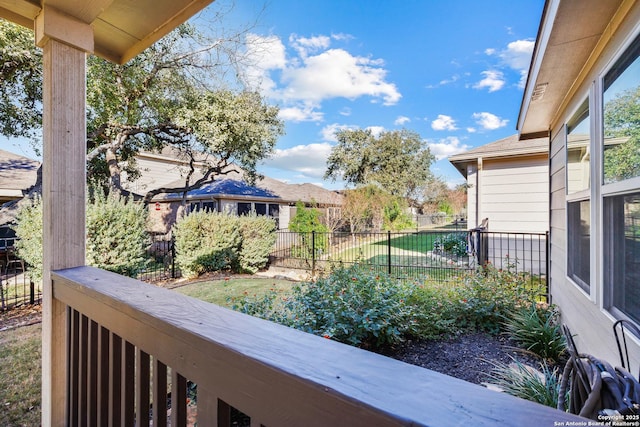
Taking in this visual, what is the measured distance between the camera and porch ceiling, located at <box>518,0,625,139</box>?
5.66 feet

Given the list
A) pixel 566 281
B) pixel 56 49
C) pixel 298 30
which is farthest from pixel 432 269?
pixel 56 49

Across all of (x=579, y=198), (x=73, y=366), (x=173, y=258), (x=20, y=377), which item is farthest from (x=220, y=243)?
(x=579, y=198)

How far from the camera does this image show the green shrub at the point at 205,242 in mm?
7586

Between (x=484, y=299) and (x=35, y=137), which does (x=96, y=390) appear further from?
(x=35, y=137)

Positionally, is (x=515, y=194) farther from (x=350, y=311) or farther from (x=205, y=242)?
(x=205, y=242)

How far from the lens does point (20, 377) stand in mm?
2910

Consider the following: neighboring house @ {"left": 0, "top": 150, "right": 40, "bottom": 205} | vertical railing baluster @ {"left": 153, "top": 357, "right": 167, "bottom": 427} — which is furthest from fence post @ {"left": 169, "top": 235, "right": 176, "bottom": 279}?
vertical railing baluster @ {"left": 153, "top": 357, "right": 167, "bottom": 427}

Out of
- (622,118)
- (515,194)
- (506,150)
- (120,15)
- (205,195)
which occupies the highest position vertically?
(506,150)

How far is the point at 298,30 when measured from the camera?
7387 mm

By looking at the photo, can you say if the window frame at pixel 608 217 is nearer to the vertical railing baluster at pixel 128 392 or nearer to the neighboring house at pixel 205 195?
the vertical railing baluster at pixel 128 392

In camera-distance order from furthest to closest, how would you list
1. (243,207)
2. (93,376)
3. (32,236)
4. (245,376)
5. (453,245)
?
(243,207)
(453,245)
(32,236)
(93,376)
(245,376)

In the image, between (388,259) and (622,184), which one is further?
(388,259)

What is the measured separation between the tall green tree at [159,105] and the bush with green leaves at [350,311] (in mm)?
6374

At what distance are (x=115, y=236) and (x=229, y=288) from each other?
2.32m
